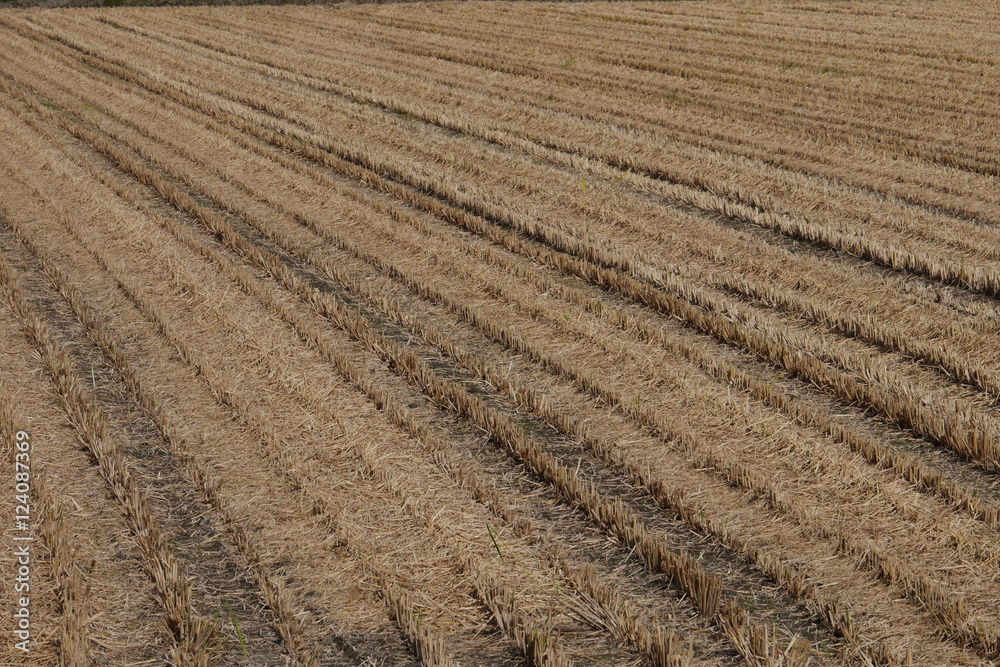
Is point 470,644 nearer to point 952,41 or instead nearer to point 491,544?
point 491,544

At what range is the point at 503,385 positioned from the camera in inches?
241

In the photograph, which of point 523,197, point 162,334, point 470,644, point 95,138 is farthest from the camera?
point 95,138

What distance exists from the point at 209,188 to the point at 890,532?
26.1 ft

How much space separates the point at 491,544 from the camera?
4680 mm

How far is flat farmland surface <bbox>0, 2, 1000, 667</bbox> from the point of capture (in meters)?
4.22

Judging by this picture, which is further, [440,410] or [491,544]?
[440,410]

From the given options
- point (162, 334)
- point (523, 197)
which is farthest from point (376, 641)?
point (523, 197)

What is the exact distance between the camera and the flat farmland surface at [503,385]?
4.22 meters

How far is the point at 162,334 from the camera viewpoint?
6.88 meters

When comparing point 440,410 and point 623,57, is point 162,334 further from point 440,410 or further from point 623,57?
point 623,57

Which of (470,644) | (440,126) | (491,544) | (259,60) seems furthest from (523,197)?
(259,60)

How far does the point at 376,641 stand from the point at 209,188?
285 inches

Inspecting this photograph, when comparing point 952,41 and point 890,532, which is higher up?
point 952,41

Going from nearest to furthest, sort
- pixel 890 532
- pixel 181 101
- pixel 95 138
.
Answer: pixel 890 532 < pixel 95 138 < pixel 181 101
